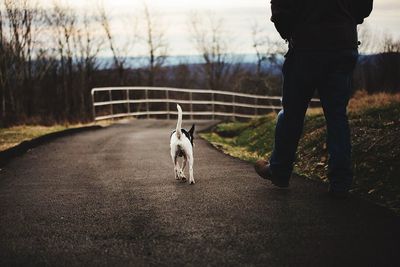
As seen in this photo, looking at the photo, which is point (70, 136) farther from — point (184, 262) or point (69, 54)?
point (69, 54)

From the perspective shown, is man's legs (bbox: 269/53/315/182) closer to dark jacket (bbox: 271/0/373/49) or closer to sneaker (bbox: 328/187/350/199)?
dark jacket (bbox: 271/0/373/49)

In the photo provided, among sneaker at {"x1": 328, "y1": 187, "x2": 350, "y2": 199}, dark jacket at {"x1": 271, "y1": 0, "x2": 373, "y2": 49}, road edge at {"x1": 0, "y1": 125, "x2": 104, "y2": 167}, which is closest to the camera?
dark jacket at {"x1": 271, "y1": 0, "x2": 373, "y2": 49}

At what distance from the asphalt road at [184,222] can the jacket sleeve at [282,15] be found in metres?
1.42

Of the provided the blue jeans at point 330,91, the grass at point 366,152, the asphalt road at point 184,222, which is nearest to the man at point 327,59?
the blue jeans at point 330,91

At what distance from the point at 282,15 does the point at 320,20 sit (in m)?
0.30

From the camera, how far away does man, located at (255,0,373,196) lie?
4.12 metres

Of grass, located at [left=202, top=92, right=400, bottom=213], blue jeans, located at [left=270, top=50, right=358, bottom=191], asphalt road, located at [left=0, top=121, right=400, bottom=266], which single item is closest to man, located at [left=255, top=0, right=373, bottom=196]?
blue jeans, located at [left=270, top=50, right=358, bottom=191]

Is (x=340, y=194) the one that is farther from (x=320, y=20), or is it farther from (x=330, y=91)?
(x=320, y=20)

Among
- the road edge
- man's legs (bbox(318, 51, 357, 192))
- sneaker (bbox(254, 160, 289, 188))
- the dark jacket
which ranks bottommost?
the road edge

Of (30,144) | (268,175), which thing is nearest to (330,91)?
(268,175)

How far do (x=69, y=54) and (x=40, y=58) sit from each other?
431cm

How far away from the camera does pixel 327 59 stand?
4.17 meters

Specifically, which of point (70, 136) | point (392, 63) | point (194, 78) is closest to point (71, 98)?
point (392, 63)

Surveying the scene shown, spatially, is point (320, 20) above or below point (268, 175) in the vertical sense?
above
